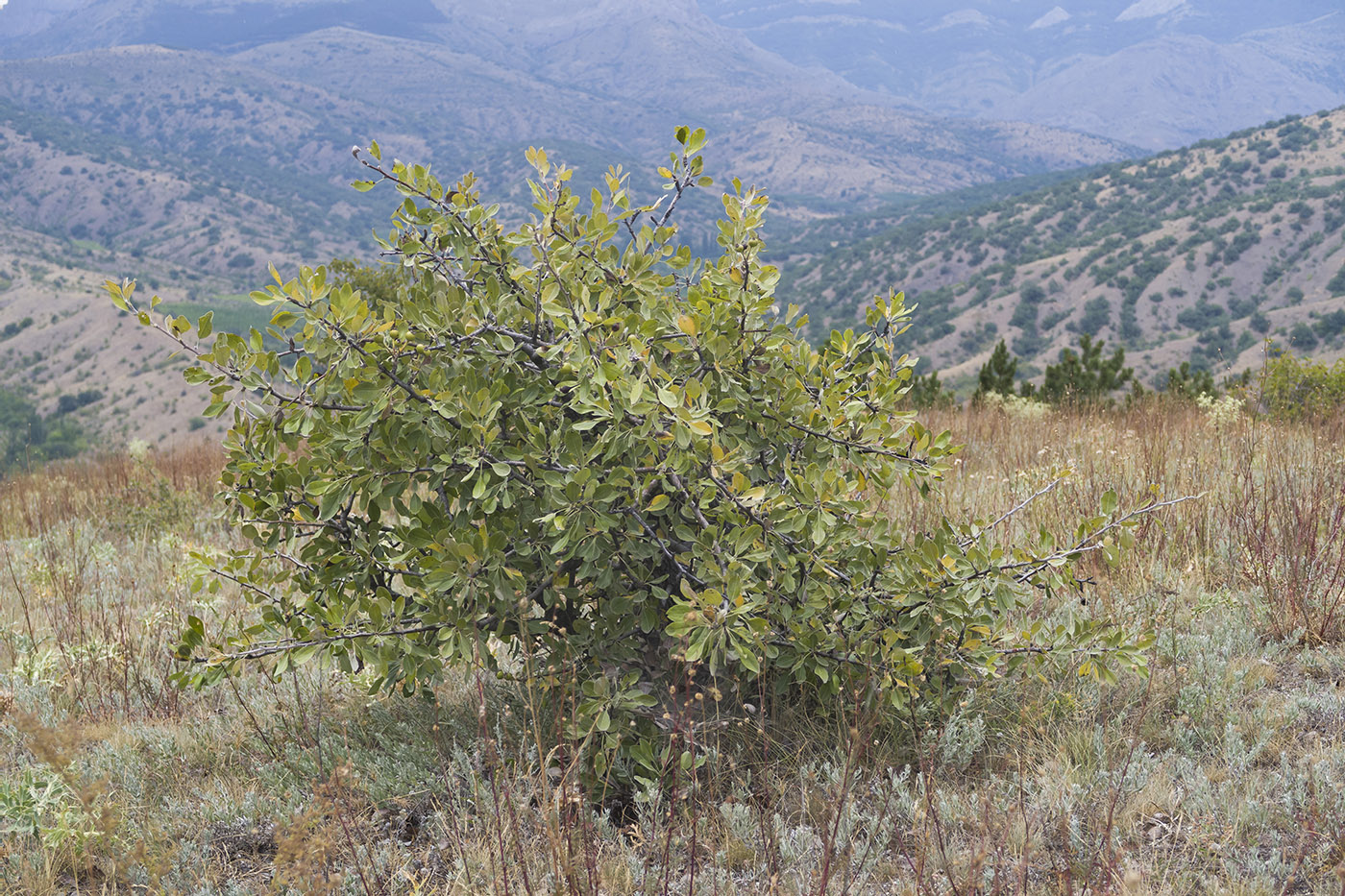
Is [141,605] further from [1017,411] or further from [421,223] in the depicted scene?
[1017,411]

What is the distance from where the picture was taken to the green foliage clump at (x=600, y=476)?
2.20m

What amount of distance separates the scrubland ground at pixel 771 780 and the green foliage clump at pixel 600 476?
24 cm

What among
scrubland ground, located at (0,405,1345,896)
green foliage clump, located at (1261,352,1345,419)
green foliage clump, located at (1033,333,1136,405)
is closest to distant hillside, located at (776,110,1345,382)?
green foliage clump, located at (1033,333,1136,405)

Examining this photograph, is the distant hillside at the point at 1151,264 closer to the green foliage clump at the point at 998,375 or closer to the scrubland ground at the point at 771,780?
the green foliage clump at the point at 998,375

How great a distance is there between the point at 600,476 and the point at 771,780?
1.18 metres

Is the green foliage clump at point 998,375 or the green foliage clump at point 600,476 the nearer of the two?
the green foliage clump at point 600,476

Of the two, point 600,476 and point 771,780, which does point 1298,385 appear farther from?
point 600,476

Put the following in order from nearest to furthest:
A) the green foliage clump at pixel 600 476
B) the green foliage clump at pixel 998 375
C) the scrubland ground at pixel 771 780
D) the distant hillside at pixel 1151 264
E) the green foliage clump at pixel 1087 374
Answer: the scrubland ground at pixel 771 780, the green foliage clump at pixel 600 476, the green foliage clump at pixel 1087 374, the green foliage clump at pixel 998 375, the distant hillside at pixel 1151 264

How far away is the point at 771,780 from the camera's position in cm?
256

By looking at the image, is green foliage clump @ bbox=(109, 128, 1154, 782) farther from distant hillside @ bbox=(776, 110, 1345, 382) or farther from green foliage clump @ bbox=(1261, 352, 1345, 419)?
distant hillside @ bbox=(776, 110, 1345, 382)

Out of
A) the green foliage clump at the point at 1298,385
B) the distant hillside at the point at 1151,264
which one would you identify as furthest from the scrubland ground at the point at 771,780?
the distant hillside at the point at 1151,264

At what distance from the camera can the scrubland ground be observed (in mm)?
2082

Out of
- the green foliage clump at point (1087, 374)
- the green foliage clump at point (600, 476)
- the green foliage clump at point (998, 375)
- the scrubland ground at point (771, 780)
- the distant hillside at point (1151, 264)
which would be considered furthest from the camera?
the distant hillside at point (1151, 264)

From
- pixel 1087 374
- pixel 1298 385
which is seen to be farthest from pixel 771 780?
pixel 1087 374
